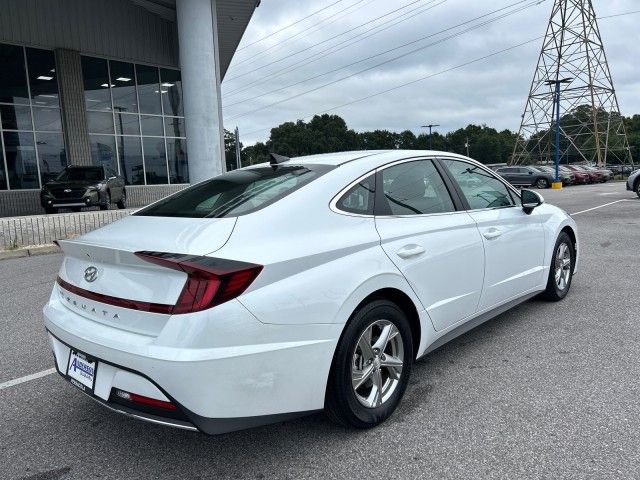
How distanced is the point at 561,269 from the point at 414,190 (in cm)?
258

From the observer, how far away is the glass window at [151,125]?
22769mm

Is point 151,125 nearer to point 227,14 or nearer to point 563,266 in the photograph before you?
point 227,14

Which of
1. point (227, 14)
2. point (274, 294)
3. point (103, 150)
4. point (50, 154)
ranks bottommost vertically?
point (274, 294)

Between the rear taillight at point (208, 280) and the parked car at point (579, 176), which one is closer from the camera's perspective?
the rear taillight at point (208, 280)

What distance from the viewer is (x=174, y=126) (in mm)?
24109

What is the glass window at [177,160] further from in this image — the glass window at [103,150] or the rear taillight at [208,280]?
the rear taillight at [208,280]

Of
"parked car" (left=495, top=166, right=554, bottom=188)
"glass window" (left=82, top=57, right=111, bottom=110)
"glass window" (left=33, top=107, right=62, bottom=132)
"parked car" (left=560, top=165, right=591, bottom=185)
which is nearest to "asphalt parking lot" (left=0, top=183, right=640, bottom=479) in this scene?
"glass window" (left=33, top=107, right=62, bottom=132)

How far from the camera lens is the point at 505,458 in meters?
2.51

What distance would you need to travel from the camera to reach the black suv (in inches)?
616

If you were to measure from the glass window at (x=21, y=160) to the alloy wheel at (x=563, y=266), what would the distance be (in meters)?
19.7

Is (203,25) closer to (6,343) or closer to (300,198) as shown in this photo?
(6,343)

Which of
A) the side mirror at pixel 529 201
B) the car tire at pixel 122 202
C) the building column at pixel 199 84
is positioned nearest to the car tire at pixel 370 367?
the side mirror at pixel 529 201

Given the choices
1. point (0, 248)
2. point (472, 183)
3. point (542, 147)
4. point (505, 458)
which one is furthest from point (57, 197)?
point (542, 147)

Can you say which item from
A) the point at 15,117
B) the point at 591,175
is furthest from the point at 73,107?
the point at 591,175
